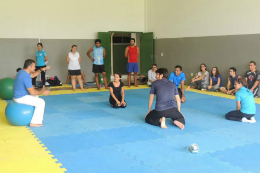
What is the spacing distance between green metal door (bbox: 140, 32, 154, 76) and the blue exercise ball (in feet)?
26.9

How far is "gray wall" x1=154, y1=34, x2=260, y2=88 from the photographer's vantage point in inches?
369

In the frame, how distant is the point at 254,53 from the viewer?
30.1ft

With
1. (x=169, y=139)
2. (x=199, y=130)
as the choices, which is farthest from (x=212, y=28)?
(x=169, y=139)

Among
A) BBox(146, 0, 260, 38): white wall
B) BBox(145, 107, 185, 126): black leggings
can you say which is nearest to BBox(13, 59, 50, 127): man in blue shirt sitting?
BBox(145, 107, 185, 126): black leggings

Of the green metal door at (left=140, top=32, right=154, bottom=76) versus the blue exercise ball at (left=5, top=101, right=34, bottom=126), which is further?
the green metal door at (left=140, top=32, right=154, bottom=76)

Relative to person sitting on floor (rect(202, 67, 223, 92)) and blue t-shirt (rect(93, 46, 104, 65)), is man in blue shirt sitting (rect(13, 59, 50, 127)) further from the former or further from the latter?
person sitting on floor (rect(202, 67, 223, 92))

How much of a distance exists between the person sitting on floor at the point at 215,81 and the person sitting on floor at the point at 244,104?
3.90 meters

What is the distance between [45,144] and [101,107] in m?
2.96

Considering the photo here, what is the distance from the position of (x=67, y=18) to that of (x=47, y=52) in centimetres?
157

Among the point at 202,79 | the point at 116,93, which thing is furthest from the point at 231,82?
the point at 116,93

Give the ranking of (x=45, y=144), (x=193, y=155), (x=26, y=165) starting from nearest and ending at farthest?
(x=26, y=165) < (x=193, y=155) < (x=45, y=144)

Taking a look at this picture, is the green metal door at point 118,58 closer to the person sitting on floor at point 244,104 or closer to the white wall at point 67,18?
the white wall at point 67,18

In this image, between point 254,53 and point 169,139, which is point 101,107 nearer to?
point 169,139

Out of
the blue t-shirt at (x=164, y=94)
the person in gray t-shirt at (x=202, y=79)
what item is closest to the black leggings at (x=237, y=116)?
the blue t-shirt at (x=164, y=94)
